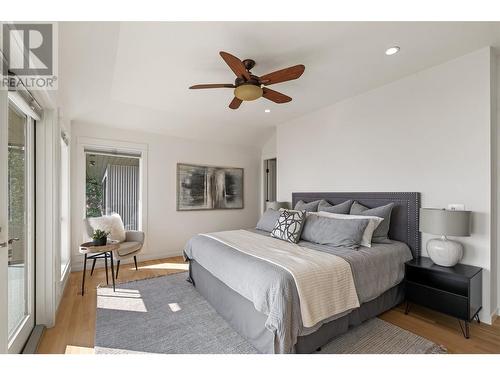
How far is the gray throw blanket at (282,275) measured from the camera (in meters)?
1.62

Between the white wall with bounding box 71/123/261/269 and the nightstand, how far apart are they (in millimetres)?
3728

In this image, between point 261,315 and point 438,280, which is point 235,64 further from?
point 438,280

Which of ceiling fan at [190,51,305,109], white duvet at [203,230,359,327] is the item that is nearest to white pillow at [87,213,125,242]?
white duvet at [203,230,359,327]

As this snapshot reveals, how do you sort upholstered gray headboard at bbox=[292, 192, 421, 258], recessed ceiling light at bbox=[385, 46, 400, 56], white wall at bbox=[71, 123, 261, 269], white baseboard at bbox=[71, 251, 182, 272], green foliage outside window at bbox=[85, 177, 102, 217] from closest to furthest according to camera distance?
recessed ceiling light at bbox=[385, 46, 400, 56], upholstered gray headboard at bbox=[292, 192, 421, 258], white baseboard at bbox=[71, 251, 182, 272], white wall at bbox=[71, 123, 261, 269], green foliage outside window at bbox=[85, 177, 102, 217]

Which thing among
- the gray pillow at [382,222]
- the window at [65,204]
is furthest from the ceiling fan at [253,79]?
the window at [65,204]

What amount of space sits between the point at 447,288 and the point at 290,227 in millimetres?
1588

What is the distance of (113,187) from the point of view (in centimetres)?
427

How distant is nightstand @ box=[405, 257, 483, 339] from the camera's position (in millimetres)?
2092

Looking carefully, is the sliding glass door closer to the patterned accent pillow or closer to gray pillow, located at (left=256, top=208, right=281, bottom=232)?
the patterned accent pillow

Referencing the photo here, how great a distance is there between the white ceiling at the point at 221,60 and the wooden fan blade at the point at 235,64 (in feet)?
0.90

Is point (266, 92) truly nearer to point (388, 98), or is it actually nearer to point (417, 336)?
point (388, 98)

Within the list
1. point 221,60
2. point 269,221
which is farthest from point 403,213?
point 221,60
